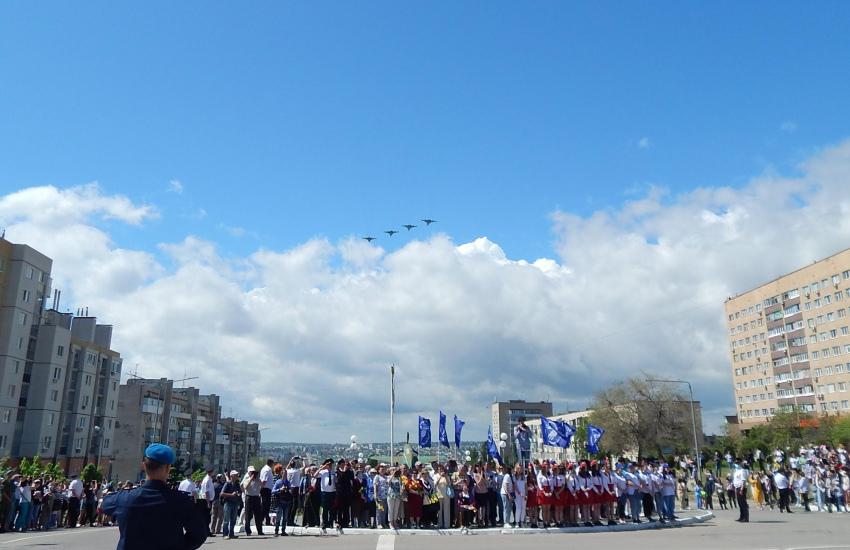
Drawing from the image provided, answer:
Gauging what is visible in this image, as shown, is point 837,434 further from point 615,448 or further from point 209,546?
point 209,546

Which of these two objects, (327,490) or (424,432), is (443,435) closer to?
(424,432)

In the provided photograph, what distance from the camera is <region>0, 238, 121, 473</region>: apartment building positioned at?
57.0 metres

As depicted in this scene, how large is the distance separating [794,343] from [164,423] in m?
91.3

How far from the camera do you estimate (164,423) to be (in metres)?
94.4

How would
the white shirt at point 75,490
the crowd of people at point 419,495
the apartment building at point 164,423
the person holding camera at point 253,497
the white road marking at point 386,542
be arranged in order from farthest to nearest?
the apartment building at point 164,423
the white shirt at point 75,490
the crowd of people at point 419,495
the person holding camera at point 253,497
the white road marking at point 386,542

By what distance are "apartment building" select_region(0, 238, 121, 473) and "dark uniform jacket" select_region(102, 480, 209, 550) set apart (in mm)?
61832

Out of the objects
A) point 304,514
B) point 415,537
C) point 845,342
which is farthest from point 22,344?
point 845,342

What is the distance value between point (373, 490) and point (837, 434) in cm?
5552

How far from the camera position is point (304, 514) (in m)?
18.9

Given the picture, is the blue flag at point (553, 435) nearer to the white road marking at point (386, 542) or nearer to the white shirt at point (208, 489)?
the white road marking at point (386, 542)

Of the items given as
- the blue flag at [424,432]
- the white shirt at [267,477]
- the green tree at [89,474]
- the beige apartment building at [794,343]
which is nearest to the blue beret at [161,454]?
the white shirt at [267,477]

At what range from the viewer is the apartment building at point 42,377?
57.0 m

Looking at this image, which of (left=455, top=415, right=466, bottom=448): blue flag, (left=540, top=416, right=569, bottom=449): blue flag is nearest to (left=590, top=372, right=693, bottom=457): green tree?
(left=455, top=415, right=466, bottom=448): blue flag

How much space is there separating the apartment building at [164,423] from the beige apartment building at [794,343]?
83.0 meters
